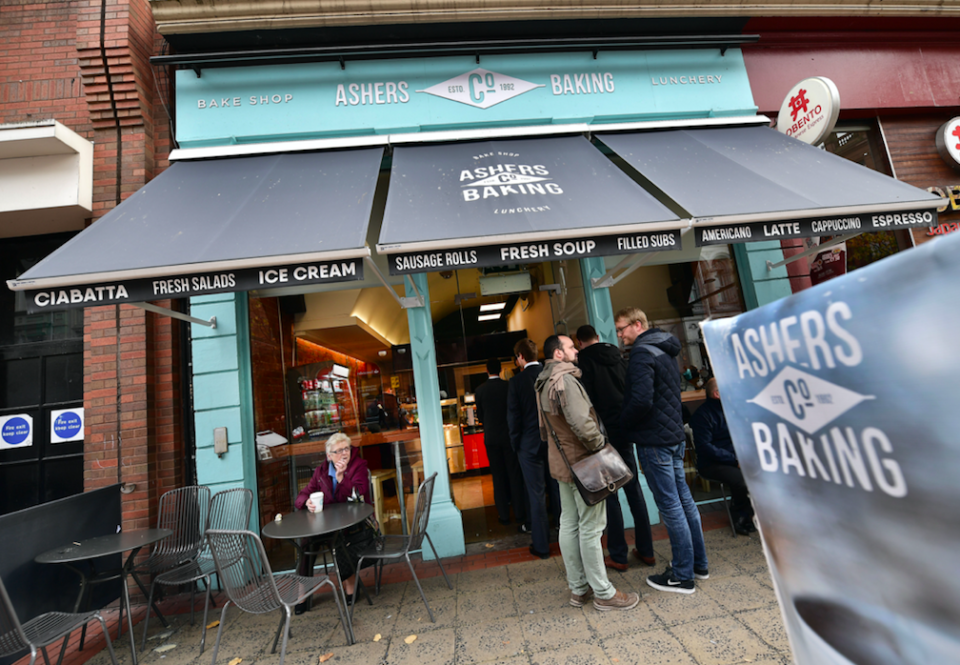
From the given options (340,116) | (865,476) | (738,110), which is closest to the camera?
(865,476)

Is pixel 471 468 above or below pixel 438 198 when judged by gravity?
below

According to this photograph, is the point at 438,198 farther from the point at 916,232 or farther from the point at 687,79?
the point at 916,232

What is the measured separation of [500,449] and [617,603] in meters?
2.22

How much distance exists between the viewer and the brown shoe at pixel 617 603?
3.41 m

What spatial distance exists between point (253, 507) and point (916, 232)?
884 cm

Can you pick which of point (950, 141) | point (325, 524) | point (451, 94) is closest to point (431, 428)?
point (325, 524)

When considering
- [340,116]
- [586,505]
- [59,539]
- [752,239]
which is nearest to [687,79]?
[752,239]

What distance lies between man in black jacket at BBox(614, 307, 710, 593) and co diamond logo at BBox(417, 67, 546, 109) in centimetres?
345

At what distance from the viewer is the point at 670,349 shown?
3.77m

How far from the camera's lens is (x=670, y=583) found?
361 cm

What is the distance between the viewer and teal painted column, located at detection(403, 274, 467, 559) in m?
4.98

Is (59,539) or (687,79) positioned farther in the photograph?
(687,79)

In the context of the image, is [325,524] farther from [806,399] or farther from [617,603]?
[806,399]

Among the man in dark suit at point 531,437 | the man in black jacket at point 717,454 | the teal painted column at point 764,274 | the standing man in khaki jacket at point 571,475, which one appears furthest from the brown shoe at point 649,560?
the teal painted column at point 764,274
